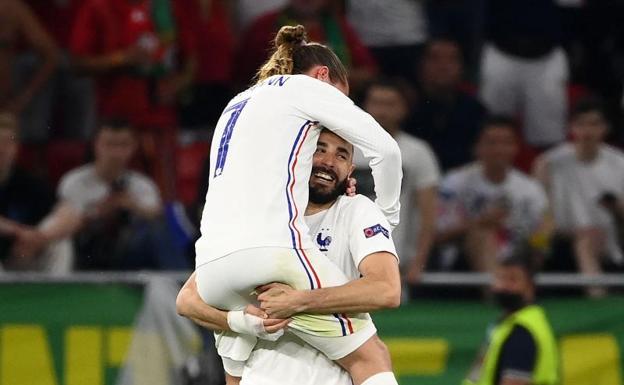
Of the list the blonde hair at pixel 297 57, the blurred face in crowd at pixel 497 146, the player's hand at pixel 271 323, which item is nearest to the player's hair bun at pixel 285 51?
the blonde hair at pixel 297 57

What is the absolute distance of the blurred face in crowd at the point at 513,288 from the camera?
8.40 metres

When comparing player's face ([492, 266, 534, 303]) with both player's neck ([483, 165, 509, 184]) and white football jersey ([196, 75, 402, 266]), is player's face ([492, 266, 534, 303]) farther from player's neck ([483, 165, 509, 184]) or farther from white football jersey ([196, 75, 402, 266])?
white football jersey ([196, 75, 402, 266])

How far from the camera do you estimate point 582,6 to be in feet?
39.1

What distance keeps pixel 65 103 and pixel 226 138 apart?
556cm

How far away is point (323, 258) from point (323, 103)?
0.55 m

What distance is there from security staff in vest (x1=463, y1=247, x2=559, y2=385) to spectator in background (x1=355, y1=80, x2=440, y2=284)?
0.97 meters

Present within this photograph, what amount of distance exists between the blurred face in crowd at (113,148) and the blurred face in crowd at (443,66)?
230 centimetres

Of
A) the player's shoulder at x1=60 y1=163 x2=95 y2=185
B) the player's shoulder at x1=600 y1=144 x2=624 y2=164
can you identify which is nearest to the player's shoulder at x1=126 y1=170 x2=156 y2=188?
the player's shoulder at x1=60 y1=163 x2=95 y2=185

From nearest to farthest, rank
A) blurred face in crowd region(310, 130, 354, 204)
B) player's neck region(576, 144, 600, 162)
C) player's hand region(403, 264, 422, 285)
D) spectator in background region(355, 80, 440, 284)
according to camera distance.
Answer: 1. blurred face in crowd region(310, 130, 354, 204)
2. player's hand region(403, 264, 422, 285)
3. spectator in background region(355, 80, 440, 284)
4. player's neck region(576, 144, 600, 162)

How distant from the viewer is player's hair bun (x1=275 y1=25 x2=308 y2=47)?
18.6ft

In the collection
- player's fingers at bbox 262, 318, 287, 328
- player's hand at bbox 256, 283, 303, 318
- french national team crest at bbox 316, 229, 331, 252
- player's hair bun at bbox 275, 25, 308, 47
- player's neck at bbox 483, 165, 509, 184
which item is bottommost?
player's neck at bbox 483, 165, 509, 184

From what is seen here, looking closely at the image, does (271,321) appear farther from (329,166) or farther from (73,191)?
(73,191)

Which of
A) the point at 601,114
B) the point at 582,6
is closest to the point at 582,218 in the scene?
the point at 601,114

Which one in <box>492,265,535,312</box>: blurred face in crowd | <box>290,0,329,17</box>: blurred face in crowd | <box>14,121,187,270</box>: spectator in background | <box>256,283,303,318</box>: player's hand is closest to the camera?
<box>256,283,303,318</box>: player's hand
